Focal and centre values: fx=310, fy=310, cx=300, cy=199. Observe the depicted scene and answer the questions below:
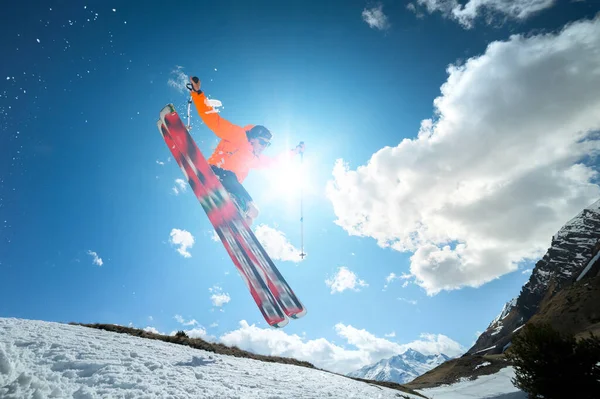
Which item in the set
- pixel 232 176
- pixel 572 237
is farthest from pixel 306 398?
pixel 572 237


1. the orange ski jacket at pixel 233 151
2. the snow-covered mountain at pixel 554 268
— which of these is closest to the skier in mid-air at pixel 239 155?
the orange ski jacket at pixel 233 151

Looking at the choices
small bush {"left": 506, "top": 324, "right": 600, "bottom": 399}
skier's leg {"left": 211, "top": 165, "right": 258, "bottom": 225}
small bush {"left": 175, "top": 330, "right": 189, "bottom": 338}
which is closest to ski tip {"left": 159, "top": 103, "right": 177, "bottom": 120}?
skier's leg {"left": 211, "top": 165, "right": 258, "bottom": 225}

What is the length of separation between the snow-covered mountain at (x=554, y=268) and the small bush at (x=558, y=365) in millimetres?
124988

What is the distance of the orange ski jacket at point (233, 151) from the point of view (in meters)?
13.7

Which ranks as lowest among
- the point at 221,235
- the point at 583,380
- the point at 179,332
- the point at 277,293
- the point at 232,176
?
the point at 583,380

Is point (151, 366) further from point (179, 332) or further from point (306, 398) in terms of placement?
point (179, 332)

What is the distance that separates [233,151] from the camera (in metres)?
14.5

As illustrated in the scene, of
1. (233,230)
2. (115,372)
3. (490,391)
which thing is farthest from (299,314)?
(490,391)

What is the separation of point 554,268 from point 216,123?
16549 centimetres

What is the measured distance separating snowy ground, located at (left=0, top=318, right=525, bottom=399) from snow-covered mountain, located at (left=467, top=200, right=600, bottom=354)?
132763 millimetres

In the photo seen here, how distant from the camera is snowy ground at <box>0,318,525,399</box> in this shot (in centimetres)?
606

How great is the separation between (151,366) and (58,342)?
2.55m

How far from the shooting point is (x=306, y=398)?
9.09 metres

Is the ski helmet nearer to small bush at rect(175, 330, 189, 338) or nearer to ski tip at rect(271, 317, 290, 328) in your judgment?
ski tip at rect(271, 317, 290, 328)
